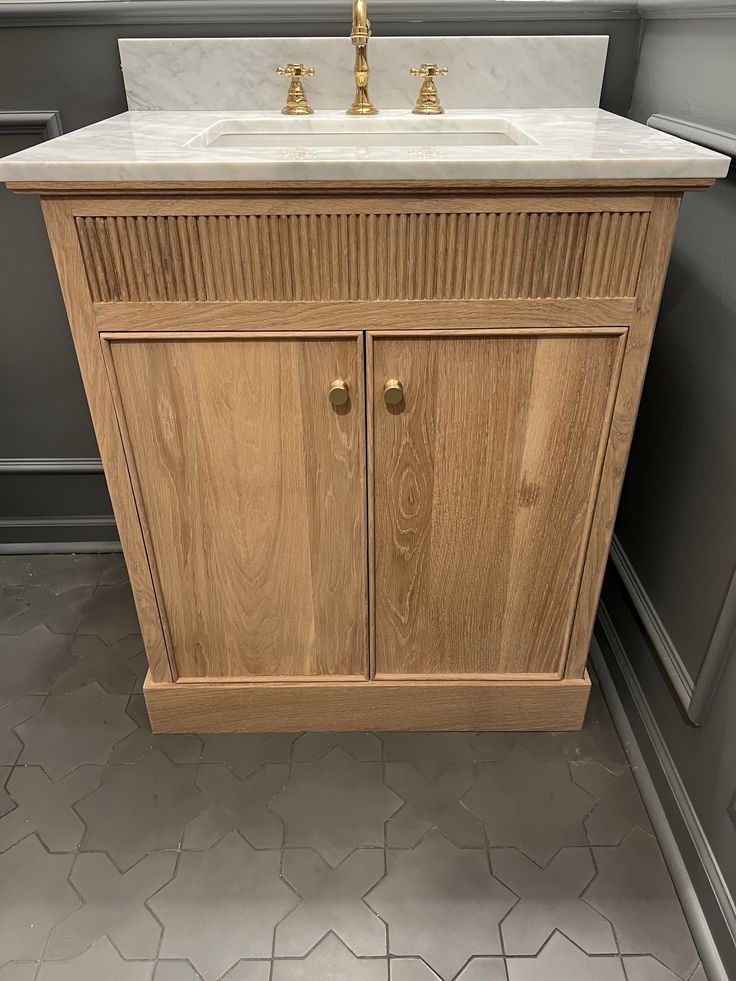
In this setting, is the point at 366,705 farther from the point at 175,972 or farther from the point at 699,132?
the point at 699,132

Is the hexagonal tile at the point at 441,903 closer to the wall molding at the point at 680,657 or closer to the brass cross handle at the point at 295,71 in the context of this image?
the wall molding at the point at 680,657

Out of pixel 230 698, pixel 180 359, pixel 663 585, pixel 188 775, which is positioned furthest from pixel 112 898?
pixel 663 585

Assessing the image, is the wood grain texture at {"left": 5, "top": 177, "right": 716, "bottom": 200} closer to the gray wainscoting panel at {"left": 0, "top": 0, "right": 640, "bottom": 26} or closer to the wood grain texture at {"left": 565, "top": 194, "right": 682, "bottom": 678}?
the wood grain texture at {"left": 565, "top": 194, "right": 682, "bottom": 678}

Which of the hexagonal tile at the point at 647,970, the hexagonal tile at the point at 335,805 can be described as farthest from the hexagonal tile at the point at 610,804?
the hexagonal tile at the point at 335,805

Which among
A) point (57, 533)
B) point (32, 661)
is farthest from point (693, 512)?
point (57, 533)

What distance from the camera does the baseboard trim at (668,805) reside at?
96 cm

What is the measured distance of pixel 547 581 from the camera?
1123 mm

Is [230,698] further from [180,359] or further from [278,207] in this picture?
[278,207]

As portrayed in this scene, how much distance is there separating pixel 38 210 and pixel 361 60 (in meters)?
0.68

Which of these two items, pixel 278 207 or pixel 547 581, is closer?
pixel 278 207

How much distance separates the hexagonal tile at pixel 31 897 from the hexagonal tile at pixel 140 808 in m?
0.06

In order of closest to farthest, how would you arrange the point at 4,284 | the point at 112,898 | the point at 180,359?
1. the point at 180,359
2. the point at 112,898
3. the point at 4,284

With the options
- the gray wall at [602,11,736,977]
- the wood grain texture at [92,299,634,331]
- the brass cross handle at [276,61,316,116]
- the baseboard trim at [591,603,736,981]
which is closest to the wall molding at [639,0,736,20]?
the gray wall at [602,11,736,977]

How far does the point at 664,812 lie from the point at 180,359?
0.99 meters
